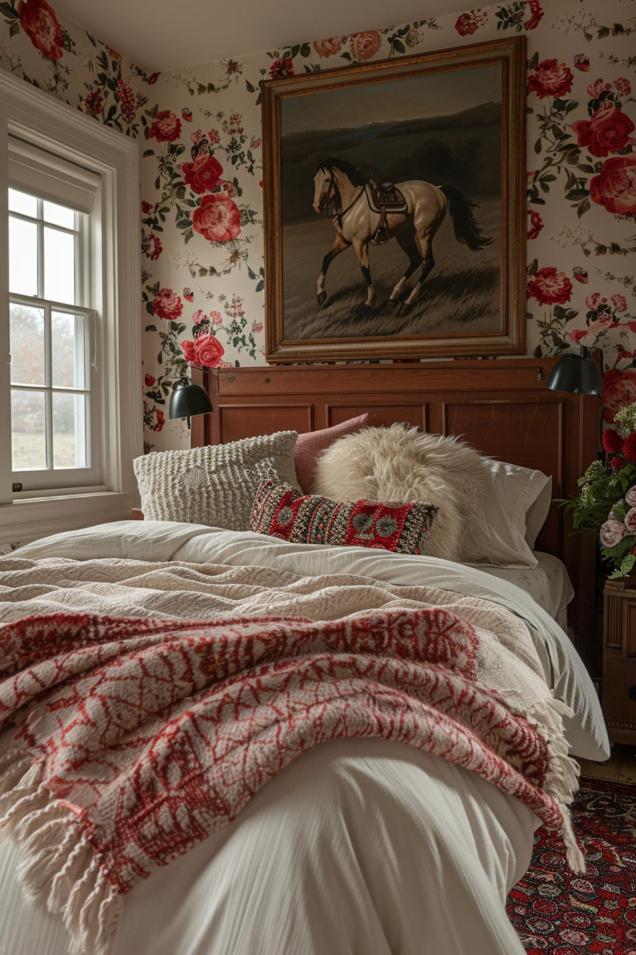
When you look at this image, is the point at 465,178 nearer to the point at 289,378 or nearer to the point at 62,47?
the point at 289,378

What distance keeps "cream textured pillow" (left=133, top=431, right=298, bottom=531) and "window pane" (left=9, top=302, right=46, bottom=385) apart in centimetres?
71

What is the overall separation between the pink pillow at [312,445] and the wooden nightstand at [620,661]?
1129 millimetres

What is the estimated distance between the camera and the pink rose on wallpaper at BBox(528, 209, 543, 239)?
3.15 m

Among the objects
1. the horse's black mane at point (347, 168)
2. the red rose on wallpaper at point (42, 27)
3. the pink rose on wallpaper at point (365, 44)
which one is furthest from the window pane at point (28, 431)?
the pink rose on wallpaper at point (365, 44)

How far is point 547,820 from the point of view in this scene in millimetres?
1220

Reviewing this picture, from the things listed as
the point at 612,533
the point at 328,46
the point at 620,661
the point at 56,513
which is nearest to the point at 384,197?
the point at 328,46

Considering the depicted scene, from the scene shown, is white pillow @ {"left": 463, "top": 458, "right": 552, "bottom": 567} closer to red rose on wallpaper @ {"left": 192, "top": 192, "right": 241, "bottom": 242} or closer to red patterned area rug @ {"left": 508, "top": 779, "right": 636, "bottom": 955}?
red patterned area rug @ {"left": 508, "top": 779, "right": 636, "bottom": 955}

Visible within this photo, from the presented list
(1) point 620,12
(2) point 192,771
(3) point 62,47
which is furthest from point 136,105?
(2) point 192,771

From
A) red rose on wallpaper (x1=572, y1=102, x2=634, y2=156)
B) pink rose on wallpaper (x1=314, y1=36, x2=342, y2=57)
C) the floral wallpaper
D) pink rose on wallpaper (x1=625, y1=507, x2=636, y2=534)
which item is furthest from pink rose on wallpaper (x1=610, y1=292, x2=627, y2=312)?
pink rose on wallpaper (x1=314, y1=36, x2=342, y2=57)

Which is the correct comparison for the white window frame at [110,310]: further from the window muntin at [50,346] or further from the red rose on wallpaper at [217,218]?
the red rose on wallpaper at [217,218]

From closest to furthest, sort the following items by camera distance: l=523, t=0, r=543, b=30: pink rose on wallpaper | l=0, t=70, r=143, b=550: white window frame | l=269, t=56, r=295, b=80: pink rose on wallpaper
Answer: l=523, t=0, r=543, b=30: pink rose on wallpaper, l=0, t=70, r=143, b=550: white window frame, l=269, t=56, r=295, b=80: pink rose on wallpaper

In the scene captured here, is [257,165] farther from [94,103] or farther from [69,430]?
[69,430]

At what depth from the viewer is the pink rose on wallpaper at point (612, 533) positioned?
101 inches

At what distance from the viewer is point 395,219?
3.31 m
